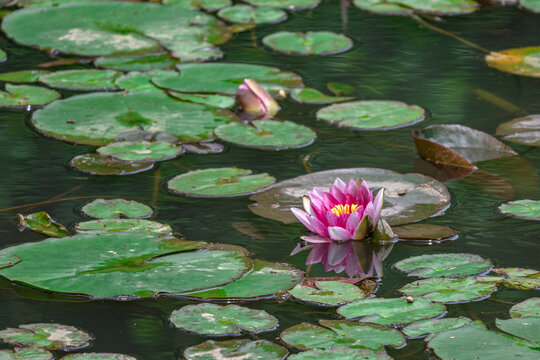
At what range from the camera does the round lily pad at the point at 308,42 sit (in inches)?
184

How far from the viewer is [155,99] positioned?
3824 millimetres

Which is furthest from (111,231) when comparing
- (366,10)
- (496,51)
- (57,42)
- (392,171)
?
(366,10)

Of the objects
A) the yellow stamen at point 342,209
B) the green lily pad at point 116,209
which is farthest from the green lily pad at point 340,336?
the green lily pad at point 116,209

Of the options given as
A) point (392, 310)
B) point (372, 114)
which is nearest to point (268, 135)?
point (372, 114)

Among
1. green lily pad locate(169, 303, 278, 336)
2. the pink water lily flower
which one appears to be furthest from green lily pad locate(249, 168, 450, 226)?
green lily pad locate(169, 303, 278, 336)

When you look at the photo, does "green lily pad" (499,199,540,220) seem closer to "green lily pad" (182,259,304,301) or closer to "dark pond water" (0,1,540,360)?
"dark pond water" (0,1,540,360)

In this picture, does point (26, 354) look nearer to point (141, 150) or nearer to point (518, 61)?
point (141, 150)

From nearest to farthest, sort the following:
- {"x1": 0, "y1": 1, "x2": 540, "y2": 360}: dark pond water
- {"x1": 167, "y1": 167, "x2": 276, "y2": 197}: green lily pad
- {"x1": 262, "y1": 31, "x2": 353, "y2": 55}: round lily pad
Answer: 1. {"x1": 0, "y1": 1, "x2": 540, "y2": 360}: dark pond water
2. {"x1": 167, "y1": 167, "x2": 276, "y2": 197}: green lily pad
3. {"x1": 262, "y1": 31, "x2": 353, "y2": 55}: round lily pad

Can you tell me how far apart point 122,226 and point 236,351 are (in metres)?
0.82

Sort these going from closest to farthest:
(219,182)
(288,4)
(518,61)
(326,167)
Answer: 1. (219,182)
2. (326,167)
3. (518,61)
4. (288,4)

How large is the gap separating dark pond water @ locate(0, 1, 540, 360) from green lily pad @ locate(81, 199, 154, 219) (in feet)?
0.17

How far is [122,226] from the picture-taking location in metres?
2.71

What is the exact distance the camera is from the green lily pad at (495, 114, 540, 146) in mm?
3494

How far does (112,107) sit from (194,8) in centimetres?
190
